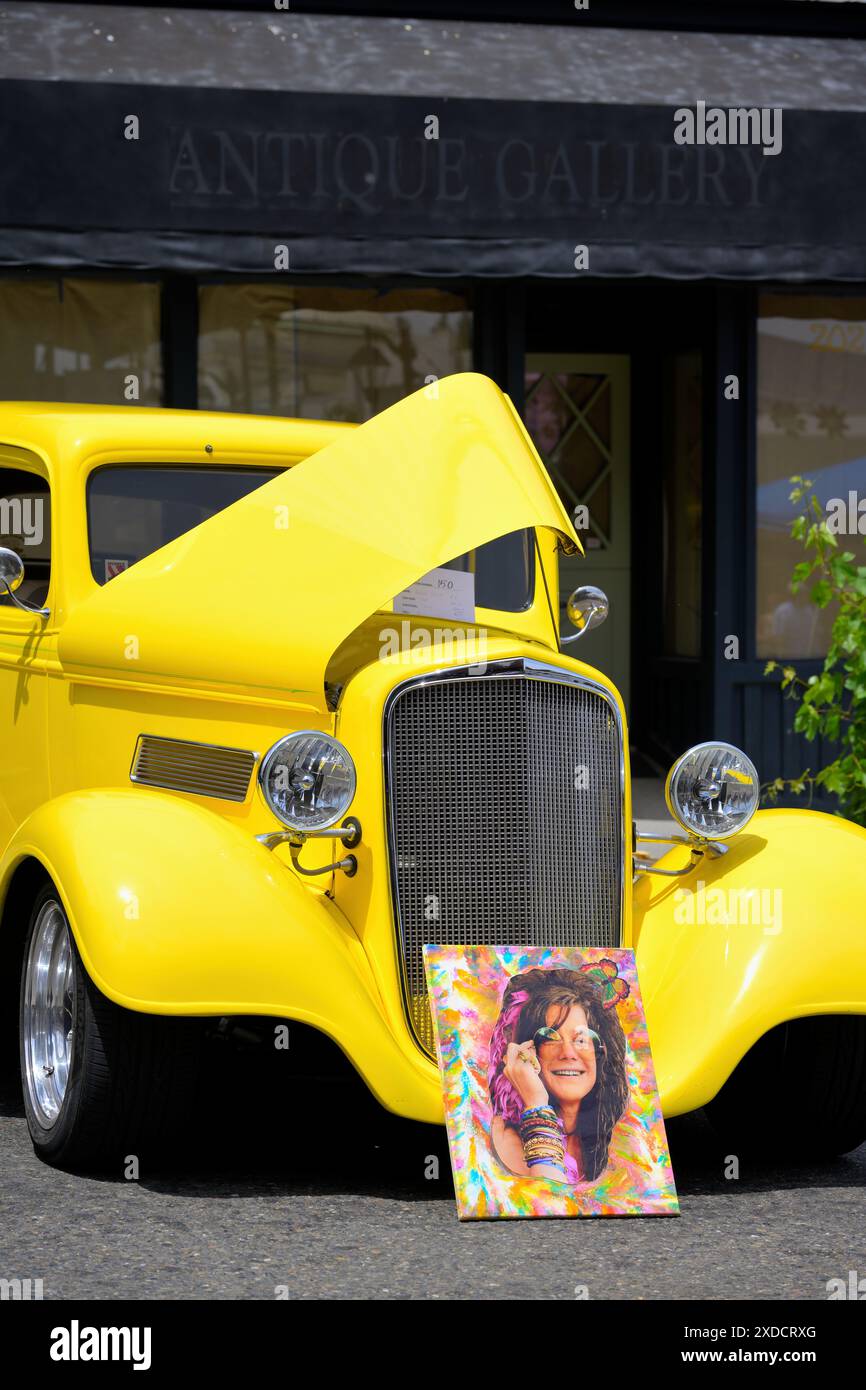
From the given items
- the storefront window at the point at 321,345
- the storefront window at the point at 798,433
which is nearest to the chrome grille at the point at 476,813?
the storefront window at the point at 321,345

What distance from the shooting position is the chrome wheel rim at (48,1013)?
495 cm

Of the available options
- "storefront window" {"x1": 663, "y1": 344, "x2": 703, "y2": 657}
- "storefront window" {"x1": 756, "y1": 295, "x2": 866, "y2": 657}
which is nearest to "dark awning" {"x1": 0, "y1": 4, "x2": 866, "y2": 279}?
"storefront window" {"x1": 756, "y1": 295, "x2": 866, "y2": 657}

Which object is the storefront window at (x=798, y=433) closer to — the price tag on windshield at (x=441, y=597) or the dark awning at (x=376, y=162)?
the dark awning at (x=376, y=162)

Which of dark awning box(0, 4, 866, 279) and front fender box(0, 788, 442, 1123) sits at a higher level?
dark awning box(0, 4, 866, 279)

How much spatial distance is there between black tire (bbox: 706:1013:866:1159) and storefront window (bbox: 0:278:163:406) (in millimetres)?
6848

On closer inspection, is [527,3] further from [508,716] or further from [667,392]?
[508,716]

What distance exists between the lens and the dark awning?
397 inches

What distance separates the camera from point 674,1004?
4883 millimetres

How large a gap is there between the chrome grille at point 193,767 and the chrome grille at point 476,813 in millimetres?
606

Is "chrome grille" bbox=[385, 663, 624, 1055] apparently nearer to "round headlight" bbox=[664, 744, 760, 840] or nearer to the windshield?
"round headlight" bbox=[664, 744, 760, 840]

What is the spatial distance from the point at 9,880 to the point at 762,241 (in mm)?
6841

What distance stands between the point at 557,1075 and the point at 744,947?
0.65 meters
